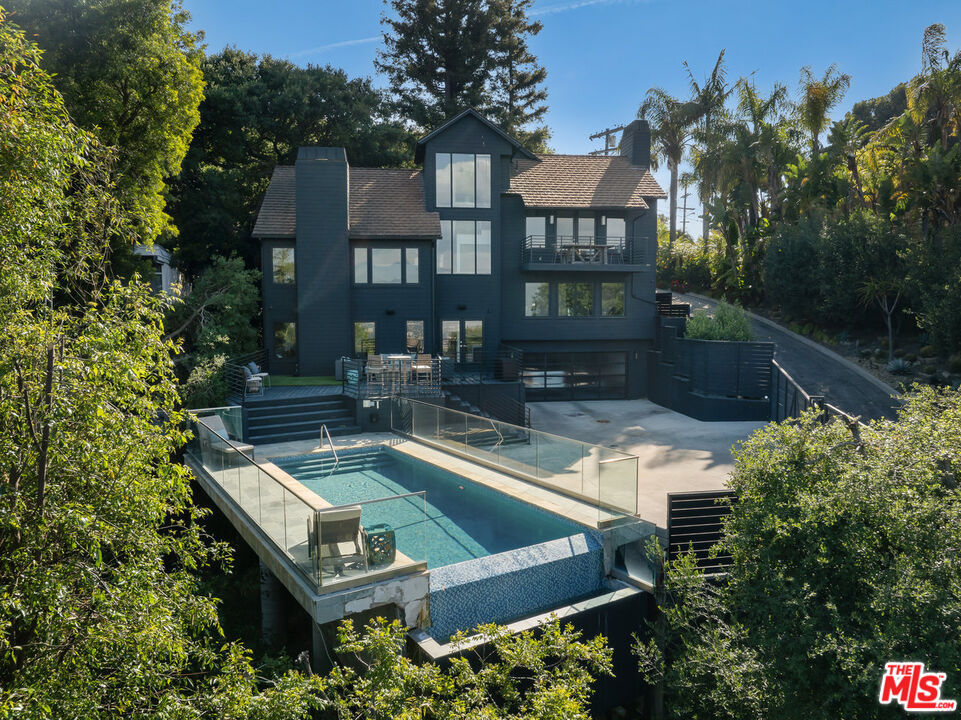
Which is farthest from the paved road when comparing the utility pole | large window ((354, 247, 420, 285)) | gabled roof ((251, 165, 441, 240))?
the utility pole

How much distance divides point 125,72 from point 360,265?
941 cm

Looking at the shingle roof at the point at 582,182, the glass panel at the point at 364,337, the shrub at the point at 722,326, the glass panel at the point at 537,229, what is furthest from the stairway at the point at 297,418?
the shrub at the point at 722,326

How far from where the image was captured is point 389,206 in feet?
82.4

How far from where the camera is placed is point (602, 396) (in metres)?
27.4

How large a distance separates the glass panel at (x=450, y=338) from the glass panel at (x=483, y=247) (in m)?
2.30

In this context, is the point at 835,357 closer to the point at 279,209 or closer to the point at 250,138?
the point at 279,209

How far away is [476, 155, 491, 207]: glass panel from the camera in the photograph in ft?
83.3

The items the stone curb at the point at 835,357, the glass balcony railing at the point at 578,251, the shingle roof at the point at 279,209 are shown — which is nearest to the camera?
the stone curb at the point at 835,357

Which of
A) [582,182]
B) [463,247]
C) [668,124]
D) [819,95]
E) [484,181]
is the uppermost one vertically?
[668,124]

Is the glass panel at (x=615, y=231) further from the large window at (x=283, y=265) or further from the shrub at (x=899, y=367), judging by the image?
the large window at (x=283, y=265)

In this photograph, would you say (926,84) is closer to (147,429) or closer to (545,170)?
(545,170)

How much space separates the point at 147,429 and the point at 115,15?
16.3 metres

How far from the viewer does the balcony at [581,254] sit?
25.8 m

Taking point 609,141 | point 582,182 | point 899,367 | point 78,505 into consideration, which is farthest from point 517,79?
point 78,505
